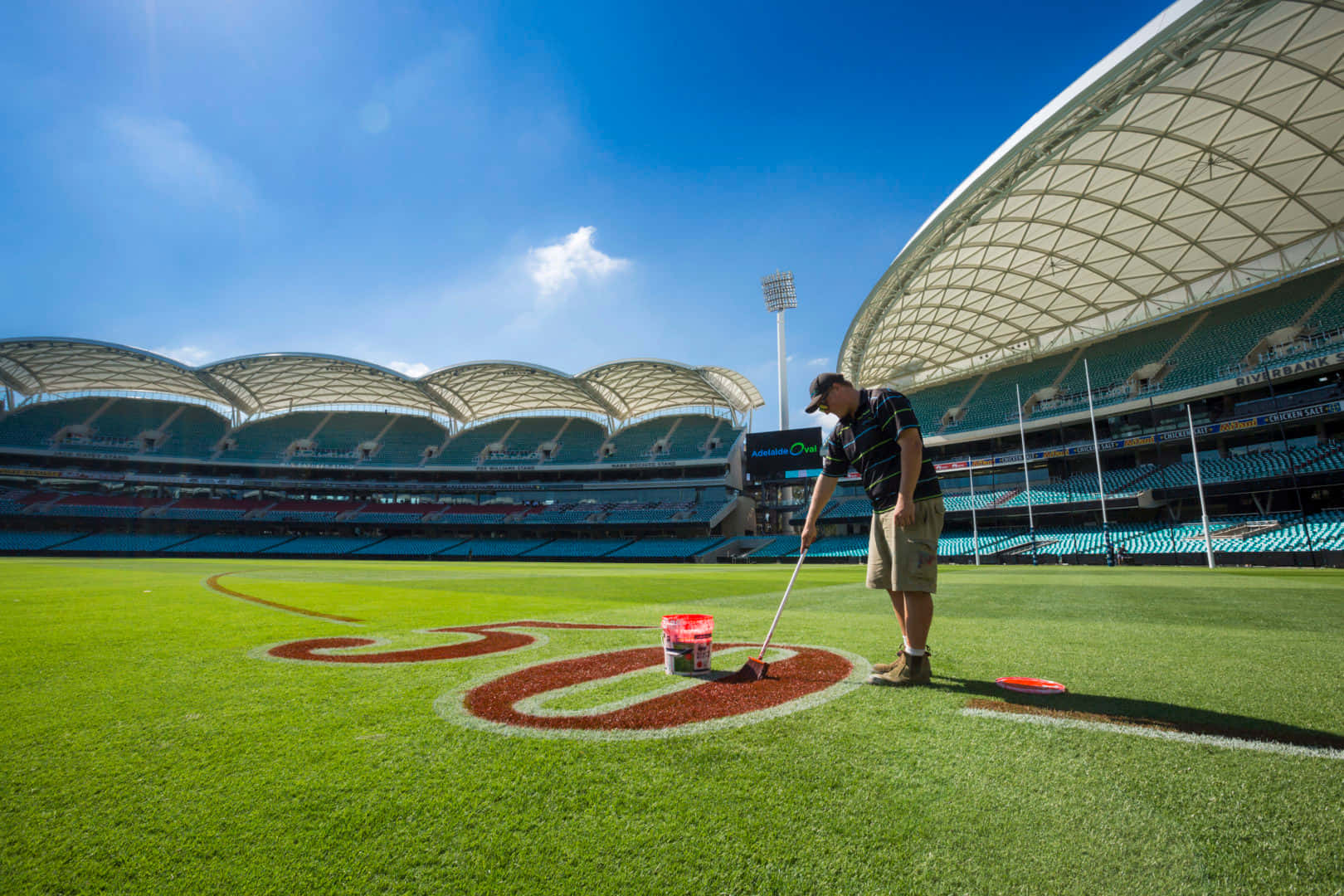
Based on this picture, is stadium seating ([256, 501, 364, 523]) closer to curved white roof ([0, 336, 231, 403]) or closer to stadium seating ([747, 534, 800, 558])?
curved white roof ([0, 336, 231, 403])

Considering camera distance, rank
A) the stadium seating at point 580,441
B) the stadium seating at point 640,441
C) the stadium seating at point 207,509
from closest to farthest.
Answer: the stadium seating at point 207,509 < the stadium seating at point 640,441 < the stadium seating at point 580,441

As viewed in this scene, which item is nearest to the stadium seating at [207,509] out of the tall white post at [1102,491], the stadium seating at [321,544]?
the stadium seating at [321,544]

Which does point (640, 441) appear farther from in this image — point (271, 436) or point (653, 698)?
point (653, 698)

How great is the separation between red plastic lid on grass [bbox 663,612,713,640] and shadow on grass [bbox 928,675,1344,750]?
4.75 ft

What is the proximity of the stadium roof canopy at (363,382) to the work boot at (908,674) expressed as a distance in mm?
44896

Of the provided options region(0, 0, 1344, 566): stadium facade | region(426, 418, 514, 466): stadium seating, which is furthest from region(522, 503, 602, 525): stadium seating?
region(426, 418, 514, 466): stadium seating

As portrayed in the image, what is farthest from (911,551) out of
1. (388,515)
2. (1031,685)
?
(388,515)

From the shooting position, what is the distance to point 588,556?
4472cm

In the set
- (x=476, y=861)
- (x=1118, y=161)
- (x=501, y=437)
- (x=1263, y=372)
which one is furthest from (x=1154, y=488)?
(x=501, y=437)

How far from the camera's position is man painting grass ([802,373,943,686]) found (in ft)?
11.7

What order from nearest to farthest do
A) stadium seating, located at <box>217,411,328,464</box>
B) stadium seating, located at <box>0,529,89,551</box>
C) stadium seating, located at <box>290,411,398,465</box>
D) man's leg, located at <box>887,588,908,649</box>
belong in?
man's leg, located at <box>887,588,908,649</box>, stadium seating, located at <box>0,529,89,551</box>, stadium seating, located at <box>217,411,328,464</box>, stadium seating, located at <box>290,411,398,465</box>

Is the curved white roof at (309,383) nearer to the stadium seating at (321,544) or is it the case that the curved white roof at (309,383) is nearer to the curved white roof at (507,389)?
the curved white roof at (507,389)

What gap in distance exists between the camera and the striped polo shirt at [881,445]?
378 centimetres

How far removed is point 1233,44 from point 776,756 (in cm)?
2515
